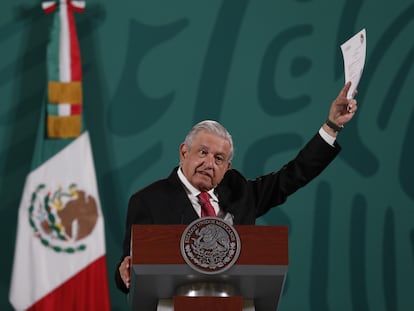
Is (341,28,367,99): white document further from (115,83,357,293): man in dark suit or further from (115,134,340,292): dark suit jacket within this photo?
(115,134,340,292): dark suit jacket

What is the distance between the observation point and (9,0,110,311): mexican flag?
5.53 metres

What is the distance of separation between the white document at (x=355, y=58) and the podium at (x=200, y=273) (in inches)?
35.1

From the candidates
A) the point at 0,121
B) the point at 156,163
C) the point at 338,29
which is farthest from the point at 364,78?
the point at 0,121

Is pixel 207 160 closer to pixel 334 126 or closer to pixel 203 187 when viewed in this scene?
pixel 203 187

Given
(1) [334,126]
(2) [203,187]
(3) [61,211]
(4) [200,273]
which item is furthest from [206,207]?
(3) [61,211]

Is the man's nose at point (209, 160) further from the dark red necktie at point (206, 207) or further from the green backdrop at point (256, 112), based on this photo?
the green backdrop at point (256, 112)

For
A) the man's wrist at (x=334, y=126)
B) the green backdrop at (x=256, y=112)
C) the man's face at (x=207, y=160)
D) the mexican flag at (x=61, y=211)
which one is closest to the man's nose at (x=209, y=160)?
the man's face at (x=207, y=160)

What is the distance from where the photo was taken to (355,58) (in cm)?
326

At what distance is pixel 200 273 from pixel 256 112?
142 inches

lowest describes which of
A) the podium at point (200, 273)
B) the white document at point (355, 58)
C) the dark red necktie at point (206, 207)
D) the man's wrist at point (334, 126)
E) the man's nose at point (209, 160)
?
the podium at point (200, 273)

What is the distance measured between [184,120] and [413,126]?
165cm

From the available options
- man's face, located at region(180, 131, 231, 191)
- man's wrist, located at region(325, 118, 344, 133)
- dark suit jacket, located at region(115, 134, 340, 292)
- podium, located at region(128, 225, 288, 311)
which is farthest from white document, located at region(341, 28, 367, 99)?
podium, located at region(128, 225, 288, 311)

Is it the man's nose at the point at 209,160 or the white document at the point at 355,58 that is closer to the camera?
the white document at the point at 355,58

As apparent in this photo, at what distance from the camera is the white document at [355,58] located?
127 inches
